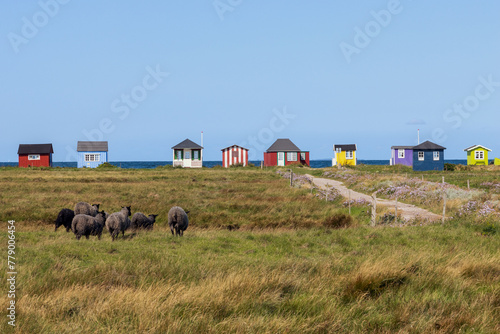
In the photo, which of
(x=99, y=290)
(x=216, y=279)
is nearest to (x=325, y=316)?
(x=216, y=279)

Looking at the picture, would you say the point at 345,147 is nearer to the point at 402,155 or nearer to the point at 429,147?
the point at 402,155

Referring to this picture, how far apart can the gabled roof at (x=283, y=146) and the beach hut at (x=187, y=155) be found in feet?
41.3

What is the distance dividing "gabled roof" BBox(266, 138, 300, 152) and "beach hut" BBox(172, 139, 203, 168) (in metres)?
12.6

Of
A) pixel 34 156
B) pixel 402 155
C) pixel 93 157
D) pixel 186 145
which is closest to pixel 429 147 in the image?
pixel 402 155

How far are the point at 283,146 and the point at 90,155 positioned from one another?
34275 millimetres

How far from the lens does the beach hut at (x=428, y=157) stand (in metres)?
67.2

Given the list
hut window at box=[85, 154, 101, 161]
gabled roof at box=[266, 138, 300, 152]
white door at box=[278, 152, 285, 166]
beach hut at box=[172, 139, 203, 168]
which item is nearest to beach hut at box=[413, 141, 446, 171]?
gabled roof at box=[266, 138, 300, 152]

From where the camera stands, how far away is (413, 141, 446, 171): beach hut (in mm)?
67188

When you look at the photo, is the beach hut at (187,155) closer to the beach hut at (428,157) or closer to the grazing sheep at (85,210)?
the beach hut at (428,157)

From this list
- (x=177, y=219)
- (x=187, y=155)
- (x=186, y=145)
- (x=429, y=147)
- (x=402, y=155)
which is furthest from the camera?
(x=402, y=155)

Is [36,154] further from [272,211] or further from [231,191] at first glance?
[272,211]

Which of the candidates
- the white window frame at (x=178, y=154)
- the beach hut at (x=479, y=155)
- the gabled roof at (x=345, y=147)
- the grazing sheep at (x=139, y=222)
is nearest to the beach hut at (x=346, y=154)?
the gabled roof at (x=345, y=147)

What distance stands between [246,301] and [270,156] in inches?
2883

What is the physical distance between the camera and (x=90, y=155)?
80.0 m
